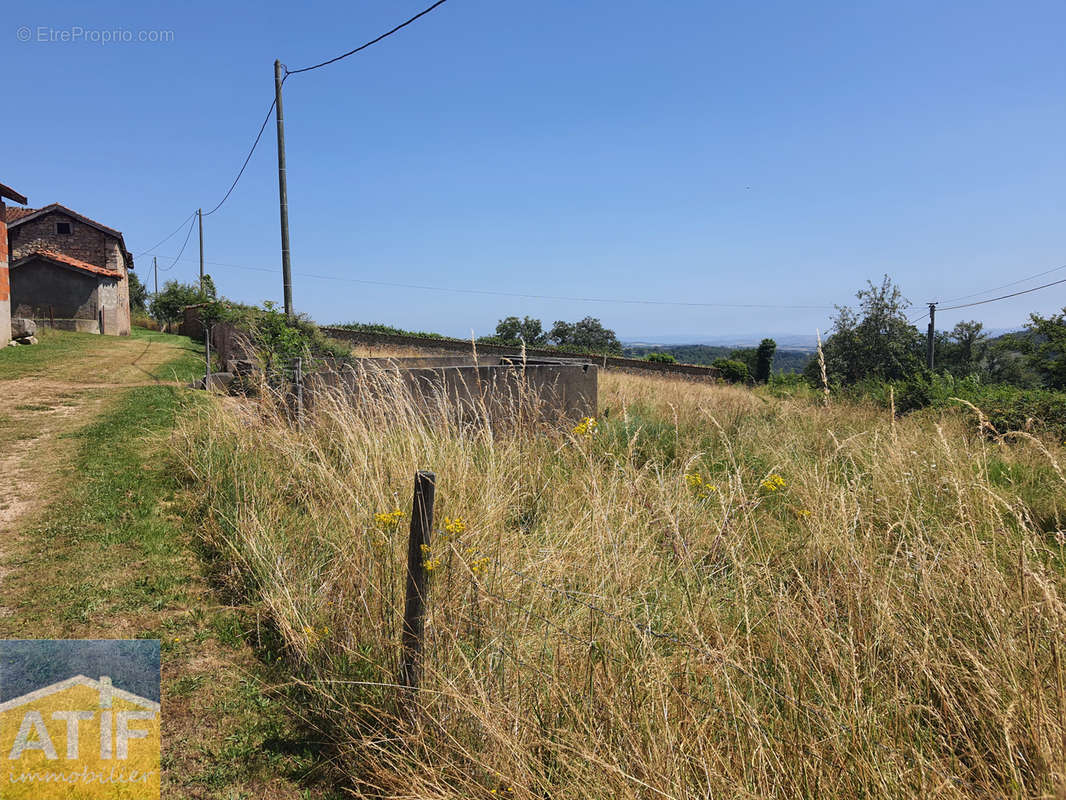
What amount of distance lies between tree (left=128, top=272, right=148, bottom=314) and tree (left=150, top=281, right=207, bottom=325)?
14.2 ft

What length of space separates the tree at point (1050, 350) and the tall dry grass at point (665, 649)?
16.9 m

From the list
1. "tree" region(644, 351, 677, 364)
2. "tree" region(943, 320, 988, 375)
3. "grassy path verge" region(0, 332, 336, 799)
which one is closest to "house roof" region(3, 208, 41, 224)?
"grassy path verge" region(0, 332, 336, 799)

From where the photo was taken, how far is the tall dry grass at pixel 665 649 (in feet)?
5.40

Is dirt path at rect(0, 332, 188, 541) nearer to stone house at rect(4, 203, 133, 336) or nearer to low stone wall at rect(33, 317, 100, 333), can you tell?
low stone wall at rect(33, 317, 100, 333)

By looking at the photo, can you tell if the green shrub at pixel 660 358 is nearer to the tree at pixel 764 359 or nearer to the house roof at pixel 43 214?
the tree at pixel 764 359

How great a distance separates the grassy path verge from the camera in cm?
233

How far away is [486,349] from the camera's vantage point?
3138 centimetres

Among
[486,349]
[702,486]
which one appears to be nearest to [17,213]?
[486,349]

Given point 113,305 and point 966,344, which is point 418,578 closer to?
point 113,305

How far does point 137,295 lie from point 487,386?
162 feet

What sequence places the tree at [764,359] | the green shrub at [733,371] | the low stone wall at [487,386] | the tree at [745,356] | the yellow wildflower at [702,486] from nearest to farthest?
1. the yellow wildflower at [702,486]
2. the low stone wall at [487,386]
3. the green shrub at [733,371]
4. the tree at [764,359]
5. the tree at [745,356]

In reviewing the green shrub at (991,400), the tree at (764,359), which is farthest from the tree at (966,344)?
the green shrub at (991,400)

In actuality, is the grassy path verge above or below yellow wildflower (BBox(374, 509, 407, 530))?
below

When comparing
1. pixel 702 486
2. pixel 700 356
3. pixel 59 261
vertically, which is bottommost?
pixel 702 486
